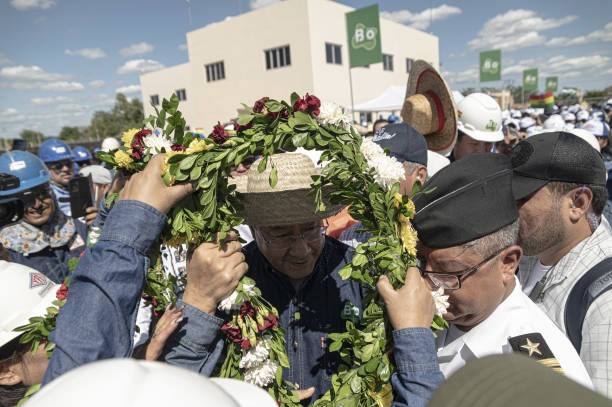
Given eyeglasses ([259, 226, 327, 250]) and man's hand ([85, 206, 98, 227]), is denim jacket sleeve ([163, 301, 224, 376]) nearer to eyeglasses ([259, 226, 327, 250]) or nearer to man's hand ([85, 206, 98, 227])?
eyeglasses ([259, 226, 327, 250])

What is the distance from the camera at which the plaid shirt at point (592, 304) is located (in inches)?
65.6

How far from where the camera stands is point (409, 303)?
1540 mm

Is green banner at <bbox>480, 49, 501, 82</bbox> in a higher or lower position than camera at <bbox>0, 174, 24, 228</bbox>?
higher

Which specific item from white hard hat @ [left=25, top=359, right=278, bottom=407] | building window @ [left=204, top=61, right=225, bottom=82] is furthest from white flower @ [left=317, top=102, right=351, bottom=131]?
building window @ [left=204, top=61, right=225, bottom=82]

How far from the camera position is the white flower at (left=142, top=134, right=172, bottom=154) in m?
1.73

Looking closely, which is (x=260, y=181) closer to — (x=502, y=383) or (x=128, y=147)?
(x=128, y=147)

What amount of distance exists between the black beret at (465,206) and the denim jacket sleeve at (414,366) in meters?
0.54

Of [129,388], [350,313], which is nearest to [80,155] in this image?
[350,313]

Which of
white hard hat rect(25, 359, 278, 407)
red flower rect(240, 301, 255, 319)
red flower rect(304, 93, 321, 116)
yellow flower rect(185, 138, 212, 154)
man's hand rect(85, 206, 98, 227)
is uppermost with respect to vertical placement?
red flower rect(304, 93, 321, 116)

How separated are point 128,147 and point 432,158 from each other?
3.82 m

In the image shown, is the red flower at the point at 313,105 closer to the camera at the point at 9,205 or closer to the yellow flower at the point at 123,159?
the yellow flower at the point at 123,159

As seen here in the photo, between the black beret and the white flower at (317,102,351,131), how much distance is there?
59 cm

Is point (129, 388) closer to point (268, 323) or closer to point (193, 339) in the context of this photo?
point (193, 339)

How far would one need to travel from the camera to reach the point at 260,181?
2062 mm
